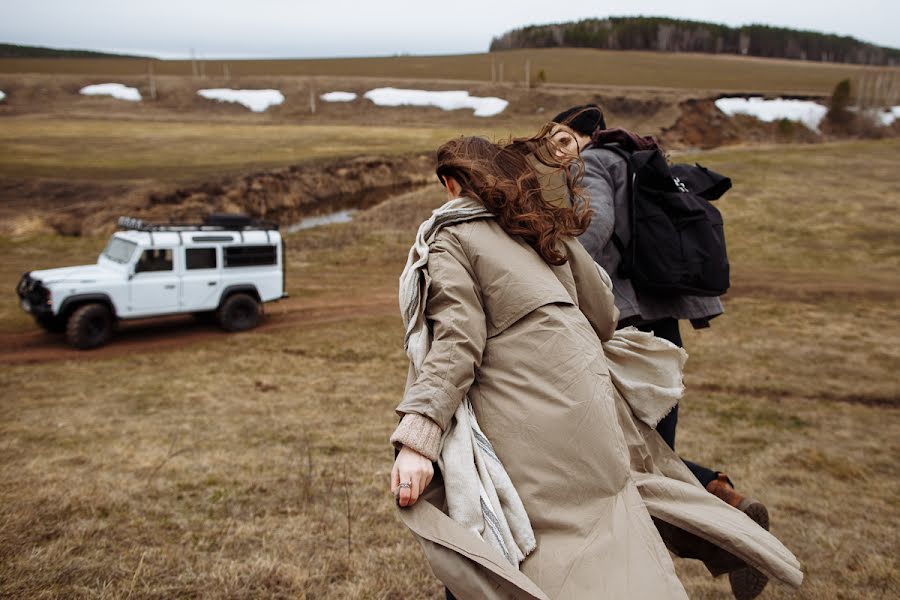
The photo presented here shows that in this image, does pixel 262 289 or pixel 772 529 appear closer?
pixel 772 529

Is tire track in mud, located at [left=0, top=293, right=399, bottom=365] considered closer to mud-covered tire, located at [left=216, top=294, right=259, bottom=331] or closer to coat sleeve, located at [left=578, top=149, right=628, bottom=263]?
mud-covered tire, located at [left=216, top=294, right=259, bottom=331]

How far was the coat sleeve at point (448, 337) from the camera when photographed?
1.90 meters

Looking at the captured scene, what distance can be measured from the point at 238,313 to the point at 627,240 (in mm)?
11455

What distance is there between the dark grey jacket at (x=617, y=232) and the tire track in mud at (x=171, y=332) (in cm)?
1063

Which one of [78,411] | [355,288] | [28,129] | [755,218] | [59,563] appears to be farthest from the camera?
[28,129]

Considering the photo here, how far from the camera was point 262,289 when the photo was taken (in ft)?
45.1

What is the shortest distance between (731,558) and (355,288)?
14.7 meters

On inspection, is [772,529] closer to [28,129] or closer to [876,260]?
[876,260]

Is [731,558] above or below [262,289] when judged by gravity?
above

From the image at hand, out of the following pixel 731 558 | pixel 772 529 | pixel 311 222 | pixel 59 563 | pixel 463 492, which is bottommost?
pixel 311 222

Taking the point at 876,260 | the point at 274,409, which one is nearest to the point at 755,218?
the point at 876,260

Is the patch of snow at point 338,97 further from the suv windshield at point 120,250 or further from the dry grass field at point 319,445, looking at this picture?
the suv windshield at point 120,250

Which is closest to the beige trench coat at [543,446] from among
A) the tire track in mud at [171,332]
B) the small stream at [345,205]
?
the tire track in mud at [171,332]

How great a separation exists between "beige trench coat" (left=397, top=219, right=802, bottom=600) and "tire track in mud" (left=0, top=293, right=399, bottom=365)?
11118mm
